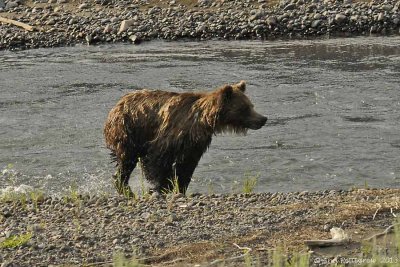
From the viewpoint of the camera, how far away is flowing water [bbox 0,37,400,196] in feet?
36.3

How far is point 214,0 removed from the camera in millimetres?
26062

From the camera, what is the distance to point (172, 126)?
30.1ft

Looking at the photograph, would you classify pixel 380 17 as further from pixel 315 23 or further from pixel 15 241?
pixel 15 241

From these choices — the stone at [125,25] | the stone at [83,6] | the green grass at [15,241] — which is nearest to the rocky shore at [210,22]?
the stone at [125,25]

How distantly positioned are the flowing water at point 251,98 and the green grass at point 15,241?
3566 millimetres

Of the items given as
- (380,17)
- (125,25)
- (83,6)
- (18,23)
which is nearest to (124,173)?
(380,17)

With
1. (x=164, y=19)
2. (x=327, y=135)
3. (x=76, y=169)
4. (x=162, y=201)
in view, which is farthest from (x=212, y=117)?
(x=164, y=19)

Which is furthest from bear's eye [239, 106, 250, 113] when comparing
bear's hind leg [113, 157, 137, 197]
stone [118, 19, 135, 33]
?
stone [118, 19, 135, 33]

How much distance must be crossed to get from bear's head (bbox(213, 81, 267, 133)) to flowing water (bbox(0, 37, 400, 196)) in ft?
3.52

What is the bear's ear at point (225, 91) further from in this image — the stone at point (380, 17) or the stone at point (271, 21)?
the stone at point (380, 17)

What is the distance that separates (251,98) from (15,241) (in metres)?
9.48

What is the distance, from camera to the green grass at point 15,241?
6.59 meters

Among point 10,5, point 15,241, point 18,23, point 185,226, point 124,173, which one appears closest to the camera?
point 15,241

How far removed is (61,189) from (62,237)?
3.72m
